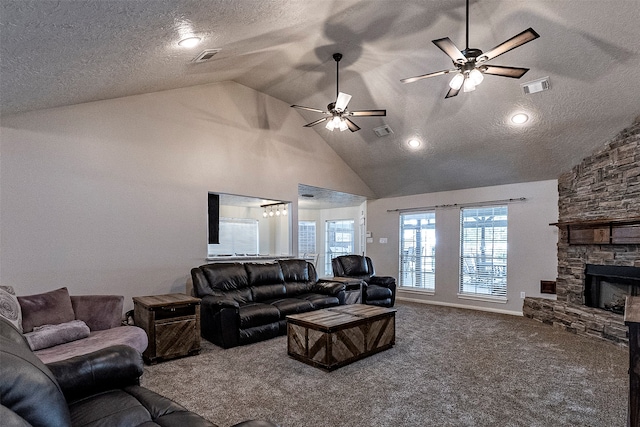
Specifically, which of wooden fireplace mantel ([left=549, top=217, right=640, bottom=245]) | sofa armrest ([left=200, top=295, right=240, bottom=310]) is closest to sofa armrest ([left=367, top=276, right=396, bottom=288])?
wooden fireplace mantel ([left=549, top=217, right=640, bottom=245])

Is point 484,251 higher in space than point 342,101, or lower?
lower

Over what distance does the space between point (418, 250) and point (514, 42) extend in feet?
17.6

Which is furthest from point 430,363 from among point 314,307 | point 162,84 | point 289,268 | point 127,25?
point 162,84

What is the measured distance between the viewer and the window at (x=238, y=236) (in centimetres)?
733

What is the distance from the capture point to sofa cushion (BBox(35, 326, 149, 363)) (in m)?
2.57

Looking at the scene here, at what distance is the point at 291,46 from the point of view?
4191mm

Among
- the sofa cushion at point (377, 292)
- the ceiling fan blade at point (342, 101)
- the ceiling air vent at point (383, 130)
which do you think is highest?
the ceiling air vent at point (383, 130)

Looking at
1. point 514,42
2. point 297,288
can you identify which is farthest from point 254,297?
point 514,42

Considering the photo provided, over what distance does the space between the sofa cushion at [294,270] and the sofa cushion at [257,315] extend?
1035 millimetres

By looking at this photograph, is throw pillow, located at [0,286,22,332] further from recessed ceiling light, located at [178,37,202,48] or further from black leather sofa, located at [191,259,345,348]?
recessed ceiling light, located at [178,37,202,48]

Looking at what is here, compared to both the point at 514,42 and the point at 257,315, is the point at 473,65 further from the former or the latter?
the point at 257,315

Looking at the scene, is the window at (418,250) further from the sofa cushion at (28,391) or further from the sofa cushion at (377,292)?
the sofa cushion at (28,391)

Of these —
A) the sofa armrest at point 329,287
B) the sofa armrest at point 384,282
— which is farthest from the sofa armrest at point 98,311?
the sofa armrest at point 384,282

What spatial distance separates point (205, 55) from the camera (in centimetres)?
354
